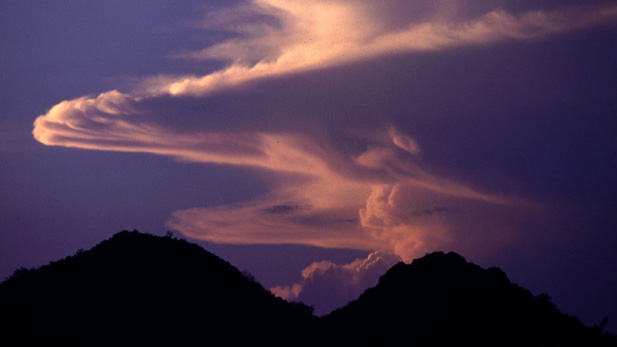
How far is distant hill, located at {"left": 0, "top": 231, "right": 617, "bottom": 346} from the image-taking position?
54688 mm

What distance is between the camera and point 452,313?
59719mm

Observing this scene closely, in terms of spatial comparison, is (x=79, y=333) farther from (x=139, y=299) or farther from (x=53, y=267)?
(x=53, y=267)

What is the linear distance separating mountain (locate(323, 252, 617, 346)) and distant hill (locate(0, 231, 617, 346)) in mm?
106

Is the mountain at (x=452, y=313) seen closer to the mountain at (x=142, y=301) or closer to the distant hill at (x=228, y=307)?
the distant hill at (x=228, y=307)

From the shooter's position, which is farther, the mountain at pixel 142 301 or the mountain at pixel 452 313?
the mountain at pixel 452 313

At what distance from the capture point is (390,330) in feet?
196

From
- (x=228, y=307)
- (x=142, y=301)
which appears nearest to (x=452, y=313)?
(x=228, y=307)

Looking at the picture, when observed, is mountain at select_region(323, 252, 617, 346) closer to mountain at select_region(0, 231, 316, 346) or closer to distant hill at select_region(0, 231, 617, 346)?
distant hill at select_region(0, 231, 617, 346)

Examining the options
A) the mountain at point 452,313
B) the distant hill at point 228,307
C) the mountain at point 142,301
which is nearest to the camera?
the mountain at point 142,301

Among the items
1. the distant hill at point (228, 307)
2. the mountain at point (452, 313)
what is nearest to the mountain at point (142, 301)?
the distant hill at point (228, 307)

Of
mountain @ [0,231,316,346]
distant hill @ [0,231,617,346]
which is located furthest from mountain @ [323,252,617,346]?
mountain @ [0,231,316,346]

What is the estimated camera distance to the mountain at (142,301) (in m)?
53.9

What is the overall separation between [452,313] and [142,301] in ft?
87.9

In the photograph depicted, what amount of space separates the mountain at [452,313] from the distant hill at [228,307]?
11cm
